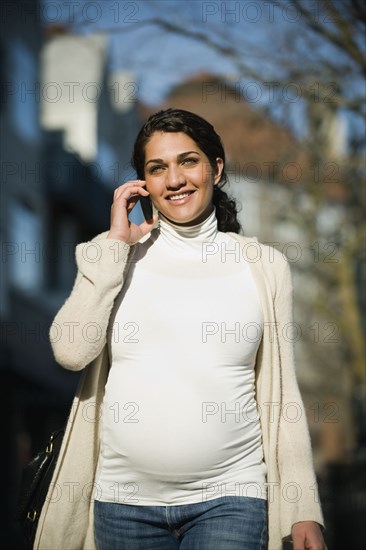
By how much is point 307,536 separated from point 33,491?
103 cm

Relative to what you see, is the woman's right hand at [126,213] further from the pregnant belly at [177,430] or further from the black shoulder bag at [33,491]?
the black shoulder bag at [33,491]

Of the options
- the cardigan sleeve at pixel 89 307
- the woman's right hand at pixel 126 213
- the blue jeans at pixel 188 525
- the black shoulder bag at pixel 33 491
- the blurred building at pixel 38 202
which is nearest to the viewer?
the blue jeans at pixel 188 525

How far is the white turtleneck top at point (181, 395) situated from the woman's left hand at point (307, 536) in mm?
191

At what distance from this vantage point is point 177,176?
3.74 metres

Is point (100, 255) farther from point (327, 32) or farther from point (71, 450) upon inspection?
point (327, 32)

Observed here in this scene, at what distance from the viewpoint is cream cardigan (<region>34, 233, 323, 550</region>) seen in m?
3.49

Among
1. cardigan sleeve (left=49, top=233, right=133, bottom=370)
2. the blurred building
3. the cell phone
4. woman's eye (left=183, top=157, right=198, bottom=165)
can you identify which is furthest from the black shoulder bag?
the blurred building

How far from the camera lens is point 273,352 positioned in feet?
12.1

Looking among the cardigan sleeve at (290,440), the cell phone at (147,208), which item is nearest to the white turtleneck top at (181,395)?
the cardigan sleeve at (290,440)

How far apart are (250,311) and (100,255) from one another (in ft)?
2.00

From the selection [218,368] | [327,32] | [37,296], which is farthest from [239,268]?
[37,296]

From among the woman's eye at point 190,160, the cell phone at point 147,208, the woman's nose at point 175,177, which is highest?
the woman's eye at point 190,160

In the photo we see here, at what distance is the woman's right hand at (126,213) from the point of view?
12.1 feet

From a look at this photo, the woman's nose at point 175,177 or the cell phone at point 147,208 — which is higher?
the woman's nose at point 175,177
